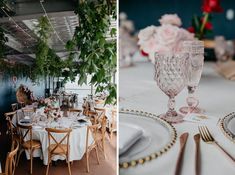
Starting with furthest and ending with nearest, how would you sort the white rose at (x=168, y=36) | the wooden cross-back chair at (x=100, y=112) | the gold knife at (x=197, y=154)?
the wooden cross-back chair at (x=100, y=112) < the white rose at (x=168, y=36) < the gold knife at (x=197, y=154)

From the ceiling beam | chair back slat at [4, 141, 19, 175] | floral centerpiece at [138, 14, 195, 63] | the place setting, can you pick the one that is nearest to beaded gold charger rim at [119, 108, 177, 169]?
the place setting

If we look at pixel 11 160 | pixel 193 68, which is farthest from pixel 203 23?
pixel 11 160

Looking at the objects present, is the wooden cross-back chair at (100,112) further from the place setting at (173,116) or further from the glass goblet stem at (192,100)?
the glass goblet stem at (192,100)

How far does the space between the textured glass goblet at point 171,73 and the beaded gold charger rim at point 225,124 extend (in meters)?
0.10

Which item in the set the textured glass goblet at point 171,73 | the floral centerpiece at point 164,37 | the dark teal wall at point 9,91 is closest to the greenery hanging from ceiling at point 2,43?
Answer: the dark teal wall at point 9,91

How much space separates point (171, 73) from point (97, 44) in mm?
530

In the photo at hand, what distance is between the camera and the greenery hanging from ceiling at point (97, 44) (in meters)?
1.13

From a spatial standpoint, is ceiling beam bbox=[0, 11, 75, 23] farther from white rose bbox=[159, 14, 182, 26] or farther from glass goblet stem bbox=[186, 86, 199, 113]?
glass goblet stem bbox=[186, 86, 199, 113]

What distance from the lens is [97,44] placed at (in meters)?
A: 1.19

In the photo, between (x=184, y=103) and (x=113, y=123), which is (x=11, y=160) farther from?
(x=184, y=103)

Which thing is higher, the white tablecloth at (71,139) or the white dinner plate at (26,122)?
the white dinner plate at (26,122)

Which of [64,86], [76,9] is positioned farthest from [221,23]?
[64,86]

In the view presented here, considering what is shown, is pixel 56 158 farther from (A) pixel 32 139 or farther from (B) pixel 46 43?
(B) pixel 46 43

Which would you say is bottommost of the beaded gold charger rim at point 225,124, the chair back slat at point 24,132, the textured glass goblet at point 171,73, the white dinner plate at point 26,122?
the chair back slat at point 24,132
